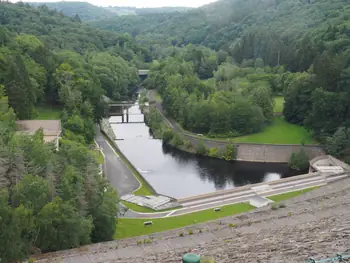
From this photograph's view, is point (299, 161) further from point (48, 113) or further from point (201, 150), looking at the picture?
point (48, 113)

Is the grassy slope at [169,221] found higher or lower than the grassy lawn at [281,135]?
lower

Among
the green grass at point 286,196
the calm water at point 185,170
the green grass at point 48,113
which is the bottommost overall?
the calm water at point 185,170

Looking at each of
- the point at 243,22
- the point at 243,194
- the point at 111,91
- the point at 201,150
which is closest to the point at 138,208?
the point at 243,194

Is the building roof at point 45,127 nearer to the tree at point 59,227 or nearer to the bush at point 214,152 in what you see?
the tree at point 59,227

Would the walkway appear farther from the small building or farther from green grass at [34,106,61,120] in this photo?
green grass at [34,106,61,120]

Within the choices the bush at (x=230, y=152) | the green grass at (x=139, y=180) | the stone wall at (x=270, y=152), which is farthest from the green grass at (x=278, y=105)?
the green grass at (x=139, y=180)

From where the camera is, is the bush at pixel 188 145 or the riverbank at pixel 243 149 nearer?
the riverbank at pixel 243 149

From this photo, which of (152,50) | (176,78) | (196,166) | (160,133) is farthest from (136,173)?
(152,50)
